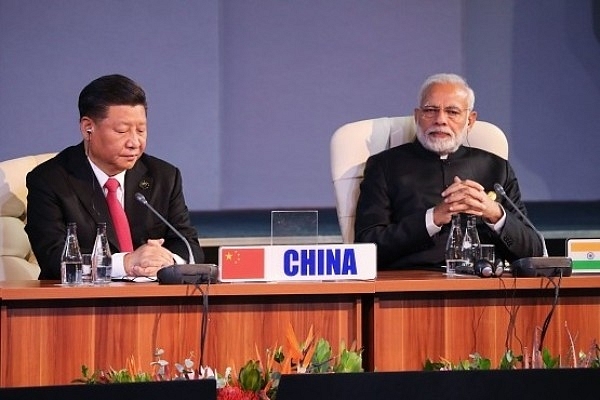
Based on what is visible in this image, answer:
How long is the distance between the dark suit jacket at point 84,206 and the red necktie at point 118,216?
1.1 inches

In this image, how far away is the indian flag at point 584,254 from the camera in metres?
3.00

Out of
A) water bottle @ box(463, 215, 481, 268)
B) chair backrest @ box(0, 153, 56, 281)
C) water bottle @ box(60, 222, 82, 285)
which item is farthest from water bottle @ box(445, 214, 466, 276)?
chair backrest @ box(0, 153, 56, 281)

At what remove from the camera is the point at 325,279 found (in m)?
2.75

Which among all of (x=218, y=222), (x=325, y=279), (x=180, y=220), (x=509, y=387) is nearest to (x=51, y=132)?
(x=218, y=222)

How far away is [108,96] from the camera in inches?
136

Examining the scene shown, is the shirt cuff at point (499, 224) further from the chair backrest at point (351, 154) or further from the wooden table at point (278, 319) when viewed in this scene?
the wooden table at point (278, 319)

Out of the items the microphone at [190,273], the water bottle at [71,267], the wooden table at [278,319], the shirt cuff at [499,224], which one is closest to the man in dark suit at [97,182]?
the water bottle at [71,267]

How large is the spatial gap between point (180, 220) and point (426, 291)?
1115 mm

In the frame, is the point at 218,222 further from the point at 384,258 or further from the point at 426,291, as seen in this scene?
the point at 426,291

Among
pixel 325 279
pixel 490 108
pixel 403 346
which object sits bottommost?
pixel 403 346

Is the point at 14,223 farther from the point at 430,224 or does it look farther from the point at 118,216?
the point at 430,224

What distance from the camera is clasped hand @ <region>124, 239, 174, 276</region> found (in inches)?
118

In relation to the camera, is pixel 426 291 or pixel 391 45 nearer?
pixel 426 291

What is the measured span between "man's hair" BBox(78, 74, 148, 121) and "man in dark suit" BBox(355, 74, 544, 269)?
91 cm
